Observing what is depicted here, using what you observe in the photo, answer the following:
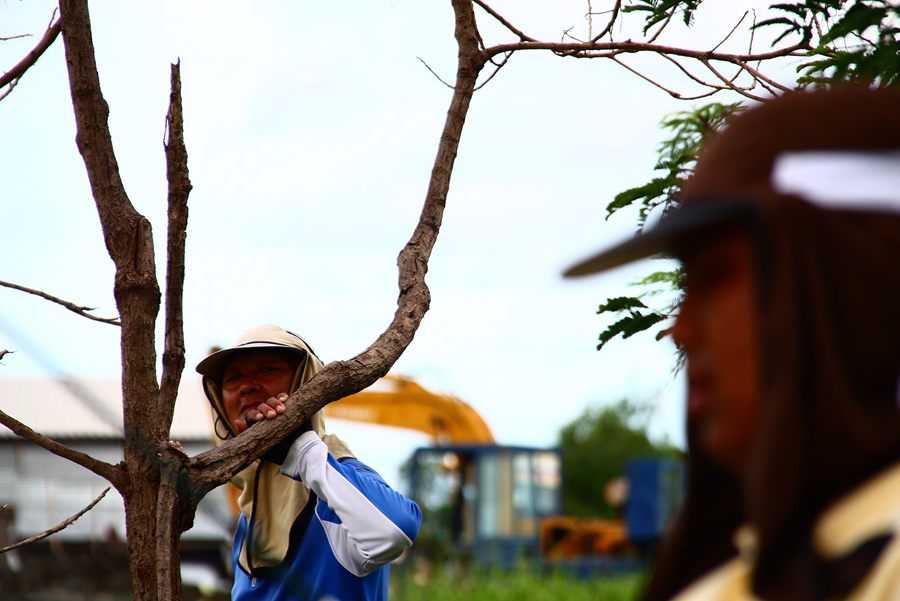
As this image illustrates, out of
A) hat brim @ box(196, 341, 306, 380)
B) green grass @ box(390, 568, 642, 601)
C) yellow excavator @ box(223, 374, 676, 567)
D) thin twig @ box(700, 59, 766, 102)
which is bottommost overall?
green grass @ box(390, 568, 642, 601)

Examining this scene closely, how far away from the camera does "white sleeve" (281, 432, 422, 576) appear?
2443mm

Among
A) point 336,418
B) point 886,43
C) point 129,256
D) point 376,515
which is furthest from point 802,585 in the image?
point 336,418

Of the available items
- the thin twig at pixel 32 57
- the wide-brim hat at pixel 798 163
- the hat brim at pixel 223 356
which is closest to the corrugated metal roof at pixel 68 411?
the hat brim at pixel 223 356

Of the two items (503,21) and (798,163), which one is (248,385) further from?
(798,163)

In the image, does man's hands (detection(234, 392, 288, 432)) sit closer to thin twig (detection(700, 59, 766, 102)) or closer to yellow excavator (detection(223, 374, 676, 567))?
thin twig (detection(700, 59, 766, 102))

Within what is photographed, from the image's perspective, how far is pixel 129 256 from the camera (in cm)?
183

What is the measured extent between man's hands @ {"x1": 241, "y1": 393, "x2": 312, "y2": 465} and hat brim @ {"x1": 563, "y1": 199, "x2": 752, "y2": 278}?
1.23 meters

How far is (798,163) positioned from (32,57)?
2110 millimetres

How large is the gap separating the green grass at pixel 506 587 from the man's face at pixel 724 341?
9.14 meters

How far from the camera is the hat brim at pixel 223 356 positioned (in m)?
→ 2.65

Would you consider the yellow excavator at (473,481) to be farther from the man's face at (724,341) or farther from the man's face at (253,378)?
the man's face at (724,341)

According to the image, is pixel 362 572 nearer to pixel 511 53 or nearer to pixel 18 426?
pixel 18 426

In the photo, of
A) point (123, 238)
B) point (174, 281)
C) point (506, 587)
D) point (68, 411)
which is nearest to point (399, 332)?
point (174, 281)

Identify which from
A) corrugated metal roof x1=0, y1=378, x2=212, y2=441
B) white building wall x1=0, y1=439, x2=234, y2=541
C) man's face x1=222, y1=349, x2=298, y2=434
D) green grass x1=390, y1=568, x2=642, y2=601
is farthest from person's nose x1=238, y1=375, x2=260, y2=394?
corrugated metal roof x1=0, y1=378, x2=212, y2=441
